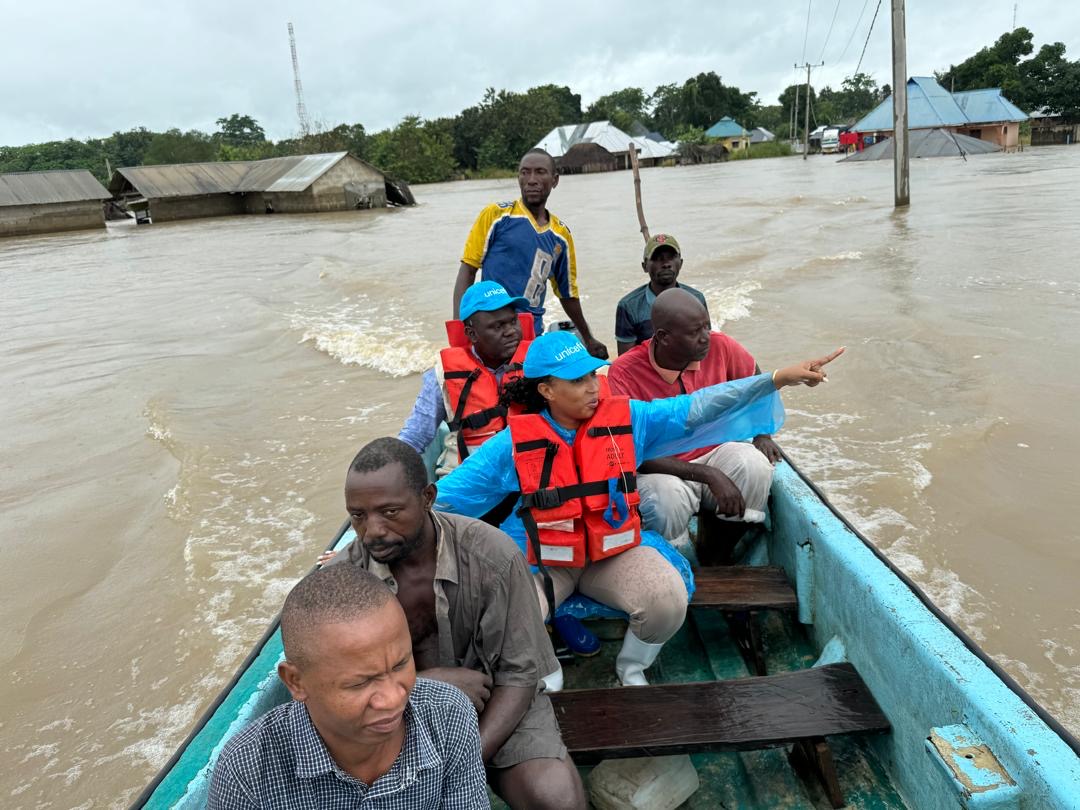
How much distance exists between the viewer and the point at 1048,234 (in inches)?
479

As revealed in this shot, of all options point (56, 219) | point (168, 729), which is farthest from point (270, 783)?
point (56, 219)

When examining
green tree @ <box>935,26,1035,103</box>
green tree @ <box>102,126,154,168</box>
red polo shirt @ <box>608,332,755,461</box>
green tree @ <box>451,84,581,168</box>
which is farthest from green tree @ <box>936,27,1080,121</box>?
green tree @ <box>102,126,154,168</box>

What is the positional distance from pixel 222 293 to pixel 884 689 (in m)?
13.1

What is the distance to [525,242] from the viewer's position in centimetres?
408

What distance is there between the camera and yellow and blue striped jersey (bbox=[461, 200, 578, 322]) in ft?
13.4

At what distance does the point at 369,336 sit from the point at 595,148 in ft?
144

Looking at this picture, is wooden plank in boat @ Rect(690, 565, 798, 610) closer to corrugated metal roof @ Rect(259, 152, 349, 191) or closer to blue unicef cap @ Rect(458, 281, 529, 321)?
blue unicef cap @ Rect(458, 281, 529, 321)

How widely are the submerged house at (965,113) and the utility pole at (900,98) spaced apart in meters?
23.0

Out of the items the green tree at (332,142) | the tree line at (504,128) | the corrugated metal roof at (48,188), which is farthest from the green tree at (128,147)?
the corrugated metal roof at (48,188)

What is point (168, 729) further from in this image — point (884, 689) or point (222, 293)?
point (222, 293)

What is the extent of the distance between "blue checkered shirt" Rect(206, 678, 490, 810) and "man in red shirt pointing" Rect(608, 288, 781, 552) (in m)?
1.46

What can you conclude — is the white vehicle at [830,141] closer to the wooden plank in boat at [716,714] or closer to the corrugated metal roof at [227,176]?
the corrugated metal roof at [227,176]

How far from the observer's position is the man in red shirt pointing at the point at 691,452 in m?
2.69


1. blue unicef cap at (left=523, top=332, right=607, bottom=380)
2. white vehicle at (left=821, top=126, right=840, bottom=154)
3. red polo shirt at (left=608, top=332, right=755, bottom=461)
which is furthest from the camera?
white vehicle at (left=821, top=126, right=840, bottom=154)
